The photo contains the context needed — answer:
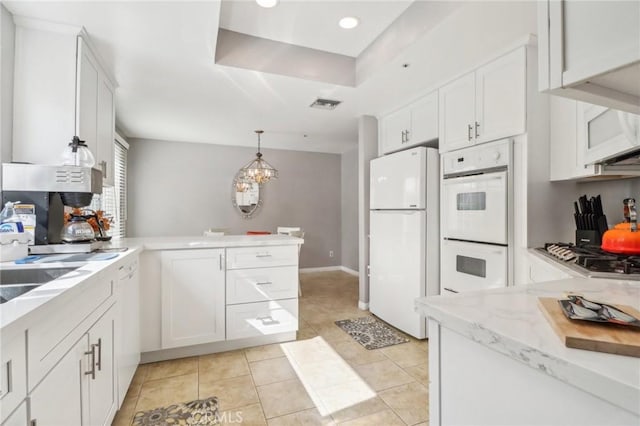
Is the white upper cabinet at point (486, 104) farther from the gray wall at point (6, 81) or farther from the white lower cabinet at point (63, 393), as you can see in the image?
the gray wall at point (6, 81)

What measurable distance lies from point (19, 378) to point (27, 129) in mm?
1773

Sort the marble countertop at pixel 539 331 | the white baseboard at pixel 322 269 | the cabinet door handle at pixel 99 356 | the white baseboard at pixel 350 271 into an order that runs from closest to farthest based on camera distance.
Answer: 1. the marble countertop at pixel 539 331
2. the cabinet door handle at pixel 99 356
3. the white baseboard at pixel 350 271
4. the white baseboard at pixel 322 269

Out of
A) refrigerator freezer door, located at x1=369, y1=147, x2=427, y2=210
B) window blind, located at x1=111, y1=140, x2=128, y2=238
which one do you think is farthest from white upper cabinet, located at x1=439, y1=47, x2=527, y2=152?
window blind, located at x1=111, y1=140, x2=128, y2=238

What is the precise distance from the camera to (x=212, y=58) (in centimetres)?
238

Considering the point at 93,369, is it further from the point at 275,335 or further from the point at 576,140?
the point at 576,140

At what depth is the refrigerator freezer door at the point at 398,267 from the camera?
2787mm

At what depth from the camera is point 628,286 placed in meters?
0.99

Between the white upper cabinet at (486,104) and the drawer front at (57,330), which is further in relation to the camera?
the white upper cabinet at (486,104)

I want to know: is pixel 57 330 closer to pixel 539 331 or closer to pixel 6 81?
pixel 539 331

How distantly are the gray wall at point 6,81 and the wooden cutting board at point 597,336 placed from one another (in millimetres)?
2578

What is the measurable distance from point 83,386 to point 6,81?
1780mm

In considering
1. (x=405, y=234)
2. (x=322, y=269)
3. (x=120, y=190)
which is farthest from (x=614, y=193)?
(x=120, y=190)

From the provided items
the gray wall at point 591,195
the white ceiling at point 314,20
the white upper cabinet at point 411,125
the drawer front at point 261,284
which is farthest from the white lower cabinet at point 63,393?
the white upper cabinet at point 411,125

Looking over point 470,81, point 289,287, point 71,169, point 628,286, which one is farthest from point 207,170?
point 628,286
